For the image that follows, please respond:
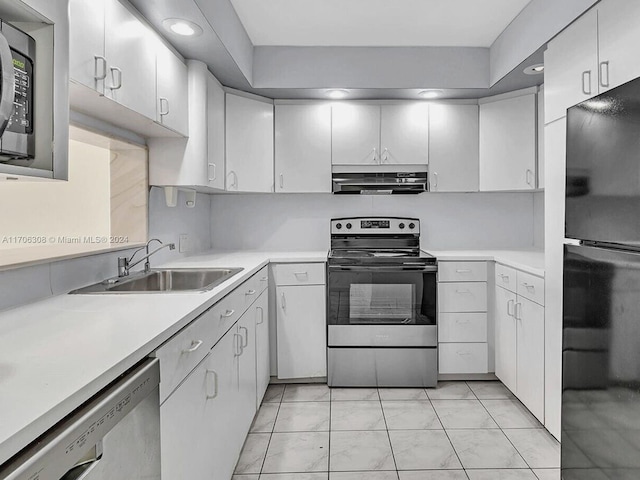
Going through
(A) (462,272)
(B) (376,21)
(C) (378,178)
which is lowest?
(A) (462,272)

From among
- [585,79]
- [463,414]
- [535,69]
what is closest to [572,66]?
[585,79]

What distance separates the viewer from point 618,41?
166cm

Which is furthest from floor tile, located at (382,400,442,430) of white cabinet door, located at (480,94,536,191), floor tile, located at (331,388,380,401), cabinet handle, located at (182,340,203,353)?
white cabinet door, located at (480,94,536,191)

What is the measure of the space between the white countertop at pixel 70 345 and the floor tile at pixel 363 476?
0.99 metres

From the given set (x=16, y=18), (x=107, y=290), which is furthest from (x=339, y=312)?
(x=16, y=18)

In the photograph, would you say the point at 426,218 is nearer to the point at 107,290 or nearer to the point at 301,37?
the point at 301,37

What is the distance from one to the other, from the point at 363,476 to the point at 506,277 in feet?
5.11

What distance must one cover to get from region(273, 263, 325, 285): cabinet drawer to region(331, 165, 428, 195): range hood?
2.11 feet

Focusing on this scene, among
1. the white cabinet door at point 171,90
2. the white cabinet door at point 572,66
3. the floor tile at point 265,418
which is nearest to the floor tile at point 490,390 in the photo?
the floor tile at point 265,418

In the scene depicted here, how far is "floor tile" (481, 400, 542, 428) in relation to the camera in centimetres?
246

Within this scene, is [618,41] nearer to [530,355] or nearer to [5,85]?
[530,355]

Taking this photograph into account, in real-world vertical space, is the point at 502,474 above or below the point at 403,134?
below

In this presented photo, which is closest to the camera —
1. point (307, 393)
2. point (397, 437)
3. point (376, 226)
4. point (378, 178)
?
point (397, 437)

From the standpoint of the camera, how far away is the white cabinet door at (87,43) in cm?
136
